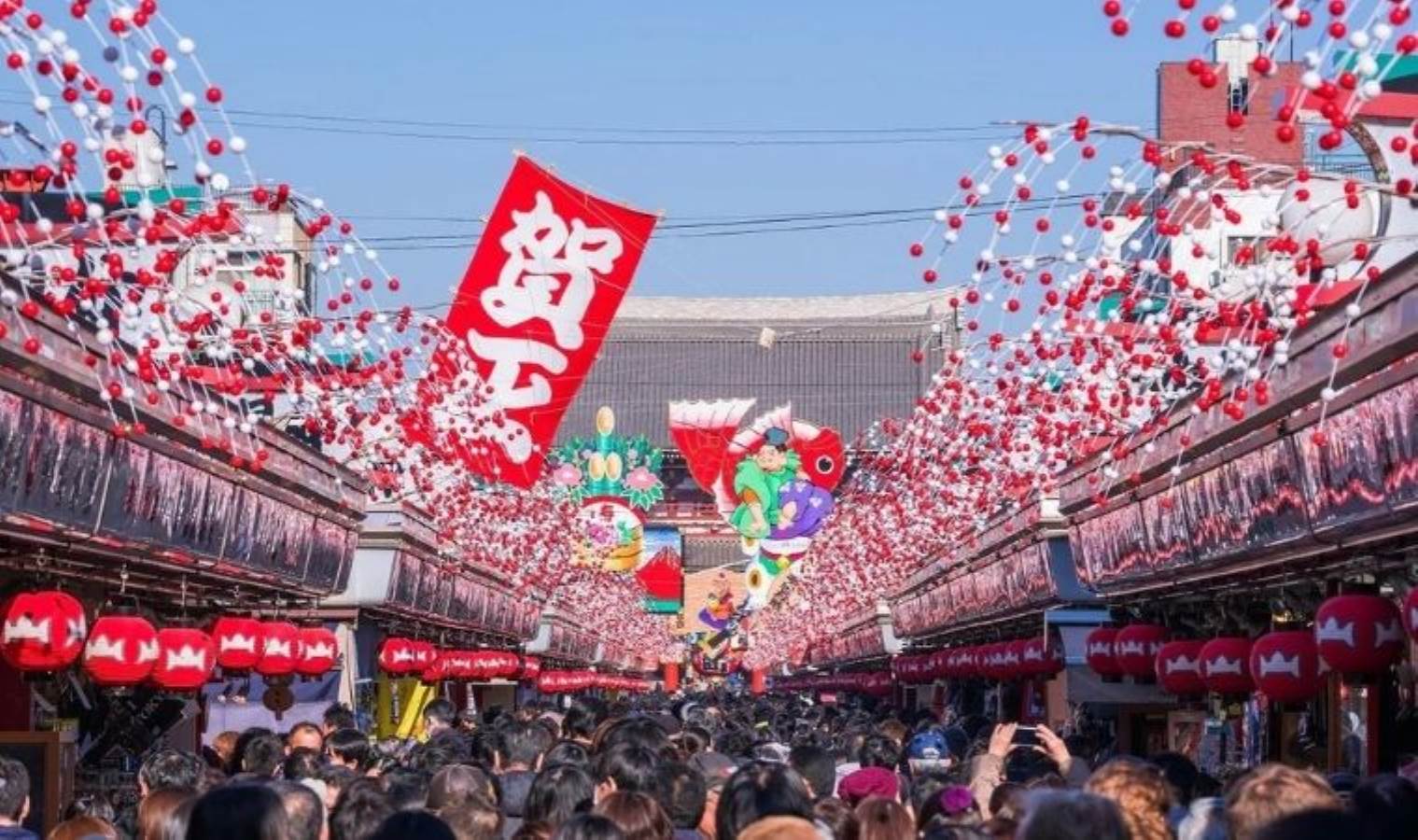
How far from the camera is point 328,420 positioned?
60.3 ft

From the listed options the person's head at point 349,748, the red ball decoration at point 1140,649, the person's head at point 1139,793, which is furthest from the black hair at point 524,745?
the red ball decoration at point 1140,649

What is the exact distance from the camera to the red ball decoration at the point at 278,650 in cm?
1977

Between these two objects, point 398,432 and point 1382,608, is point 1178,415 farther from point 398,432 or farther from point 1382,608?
point 398,432

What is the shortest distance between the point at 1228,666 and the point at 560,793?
731 centimetres

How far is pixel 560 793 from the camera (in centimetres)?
975

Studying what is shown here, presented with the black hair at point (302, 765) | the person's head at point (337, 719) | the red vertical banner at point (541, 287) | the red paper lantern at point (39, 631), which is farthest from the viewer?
the red vertical banner at point (541, 287)

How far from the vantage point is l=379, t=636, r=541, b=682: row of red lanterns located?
2741 cm

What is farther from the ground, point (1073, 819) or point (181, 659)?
point (181, 659)

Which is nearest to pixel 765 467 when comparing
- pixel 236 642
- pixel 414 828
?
pixel 236 642

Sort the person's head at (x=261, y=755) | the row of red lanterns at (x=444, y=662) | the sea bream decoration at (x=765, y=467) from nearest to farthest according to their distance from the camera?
the person's head at (x=261, y=755) < the row of red lanterns at (x=444, y=662) < the sea bream decoration at (x=765, y=467)

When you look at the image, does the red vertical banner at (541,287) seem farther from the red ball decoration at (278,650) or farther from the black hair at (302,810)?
the black hair at (302,810)

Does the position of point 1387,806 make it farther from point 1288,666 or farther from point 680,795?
point 1288,666

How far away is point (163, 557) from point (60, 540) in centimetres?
243

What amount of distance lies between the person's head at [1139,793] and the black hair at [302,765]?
5351 mm
